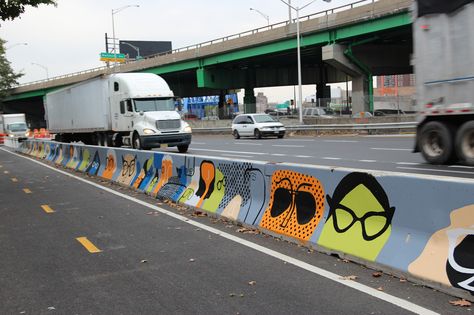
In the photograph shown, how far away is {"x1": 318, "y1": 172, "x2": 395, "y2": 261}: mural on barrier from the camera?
5160 millimetres

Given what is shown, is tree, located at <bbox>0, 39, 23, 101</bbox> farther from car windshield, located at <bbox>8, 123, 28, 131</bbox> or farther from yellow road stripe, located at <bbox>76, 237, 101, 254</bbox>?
yellow road stripe, located at <bbox>76, 237, 101, 254</bbox>

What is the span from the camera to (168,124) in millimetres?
22172

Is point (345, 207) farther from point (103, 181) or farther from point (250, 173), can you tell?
point (103, 181)

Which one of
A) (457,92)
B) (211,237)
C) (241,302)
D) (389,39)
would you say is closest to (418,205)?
(241,302)

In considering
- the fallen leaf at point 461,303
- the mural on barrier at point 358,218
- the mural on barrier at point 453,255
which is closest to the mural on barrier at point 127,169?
the mural on barrier at point 358,218

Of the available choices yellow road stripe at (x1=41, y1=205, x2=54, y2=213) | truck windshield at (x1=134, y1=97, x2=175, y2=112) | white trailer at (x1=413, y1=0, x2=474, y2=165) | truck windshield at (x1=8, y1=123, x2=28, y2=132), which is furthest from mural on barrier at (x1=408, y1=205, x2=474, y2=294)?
truck windshield at (x1=8, y1=123, x2=28, y2=132)

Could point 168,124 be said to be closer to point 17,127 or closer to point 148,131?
point 148,131

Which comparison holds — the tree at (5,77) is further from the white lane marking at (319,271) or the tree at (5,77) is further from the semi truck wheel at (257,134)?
the white lane marking at (319,271)

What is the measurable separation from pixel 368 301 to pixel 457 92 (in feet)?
30.4

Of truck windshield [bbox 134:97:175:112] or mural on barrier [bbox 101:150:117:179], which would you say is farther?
truck windshield [bbox 134:97:175:112]

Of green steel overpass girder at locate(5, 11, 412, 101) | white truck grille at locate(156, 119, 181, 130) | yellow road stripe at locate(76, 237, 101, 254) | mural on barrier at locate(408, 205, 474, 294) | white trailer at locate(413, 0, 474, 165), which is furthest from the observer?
green steel overpass girder at locate(5, 11, 412, 101)

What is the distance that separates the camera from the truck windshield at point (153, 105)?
22.6 metres

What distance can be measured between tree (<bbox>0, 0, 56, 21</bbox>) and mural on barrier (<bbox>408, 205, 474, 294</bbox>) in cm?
1265

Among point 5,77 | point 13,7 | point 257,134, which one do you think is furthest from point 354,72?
point 5,77
